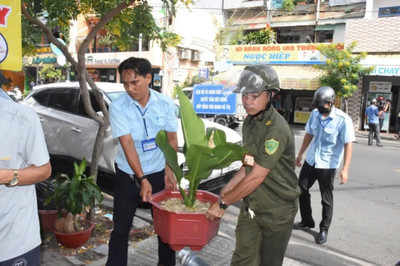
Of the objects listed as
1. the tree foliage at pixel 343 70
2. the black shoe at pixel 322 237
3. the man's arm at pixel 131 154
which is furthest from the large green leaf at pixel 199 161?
the tree foliage at pixel 343 70

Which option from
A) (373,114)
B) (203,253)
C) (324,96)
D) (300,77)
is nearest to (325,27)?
(300,77)

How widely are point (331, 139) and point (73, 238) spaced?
9.66 ft

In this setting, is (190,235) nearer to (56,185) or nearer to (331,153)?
(56,185)

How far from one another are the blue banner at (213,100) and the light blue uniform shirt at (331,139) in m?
2.57

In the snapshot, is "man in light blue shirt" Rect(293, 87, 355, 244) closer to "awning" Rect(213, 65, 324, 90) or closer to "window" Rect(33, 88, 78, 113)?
"window" Rect(33, 88, 78, 113)

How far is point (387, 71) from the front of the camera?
1596cm

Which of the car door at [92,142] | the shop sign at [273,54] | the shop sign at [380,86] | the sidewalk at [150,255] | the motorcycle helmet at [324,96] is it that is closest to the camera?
the sidewalk at [150,255]

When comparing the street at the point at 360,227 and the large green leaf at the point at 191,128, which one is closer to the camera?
the large green leaf at the point at 191,128

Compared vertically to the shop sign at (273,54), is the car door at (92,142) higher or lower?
lower

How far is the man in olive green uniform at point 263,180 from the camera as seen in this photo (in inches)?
86.1

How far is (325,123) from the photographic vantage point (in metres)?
4.21

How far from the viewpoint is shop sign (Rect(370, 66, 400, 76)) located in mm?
15781

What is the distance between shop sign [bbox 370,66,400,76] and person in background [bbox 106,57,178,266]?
15.5 meters

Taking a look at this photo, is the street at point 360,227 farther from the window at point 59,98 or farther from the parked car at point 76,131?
the window at point 59,98
